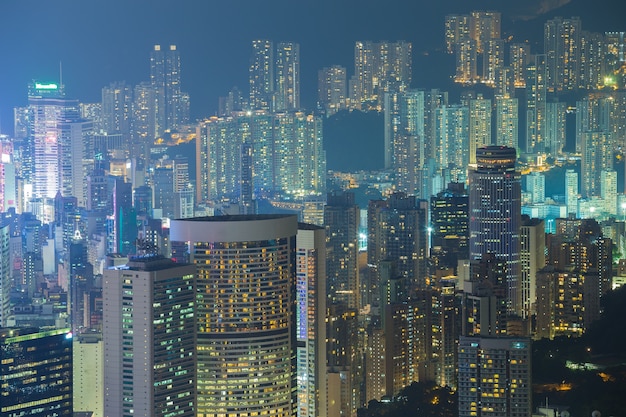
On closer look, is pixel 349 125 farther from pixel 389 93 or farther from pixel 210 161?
pixel 210 161

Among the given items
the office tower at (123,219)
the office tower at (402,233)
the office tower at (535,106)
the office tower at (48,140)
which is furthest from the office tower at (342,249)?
the office tower at (48,140)

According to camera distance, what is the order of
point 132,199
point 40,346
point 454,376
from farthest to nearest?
point 132,199 < point 454,376 < point 40,346

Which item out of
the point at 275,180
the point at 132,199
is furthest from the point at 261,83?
the point at 132,199

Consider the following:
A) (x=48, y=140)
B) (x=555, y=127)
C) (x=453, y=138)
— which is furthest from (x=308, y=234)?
(x=48, y=140)

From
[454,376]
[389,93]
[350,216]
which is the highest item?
[389,93]

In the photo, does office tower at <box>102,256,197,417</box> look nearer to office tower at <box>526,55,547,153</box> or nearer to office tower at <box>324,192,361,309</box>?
office tower at <box>324,192,361,309</box>

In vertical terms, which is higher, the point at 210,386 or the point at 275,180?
the point at 275,180
